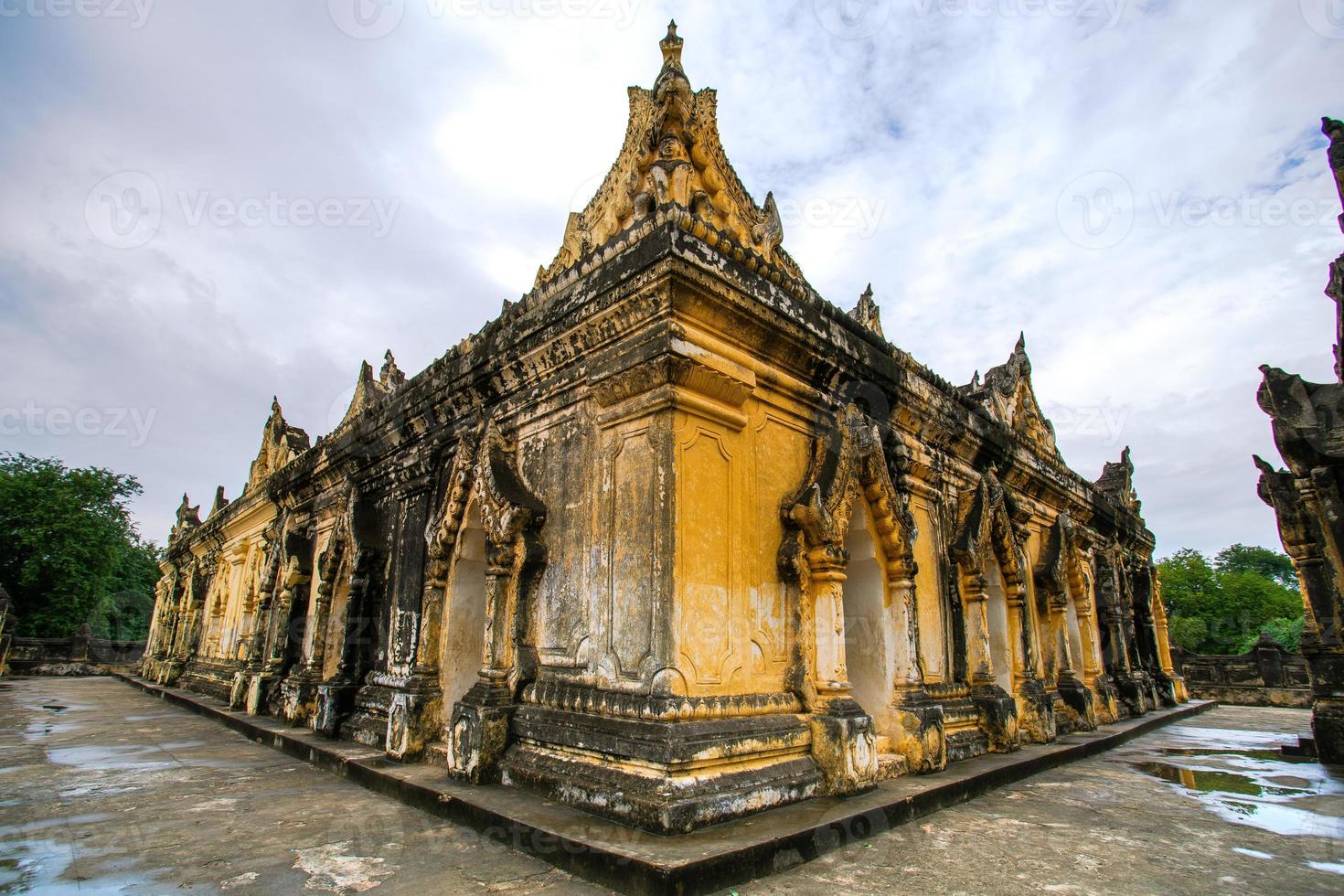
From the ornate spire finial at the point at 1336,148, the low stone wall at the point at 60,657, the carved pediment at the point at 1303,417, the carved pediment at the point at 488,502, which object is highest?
the ornate spire finial at the point at 1336,148

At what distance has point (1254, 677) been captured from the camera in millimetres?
22609

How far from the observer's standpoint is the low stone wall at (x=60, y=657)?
31.0 m

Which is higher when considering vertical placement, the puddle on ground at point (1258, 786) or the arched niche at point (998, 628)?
the arched niche at point (998, 628)

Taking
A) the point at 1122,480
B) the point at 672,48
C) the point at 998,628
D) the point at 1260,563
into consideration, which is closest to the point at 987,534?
the point at 998,628

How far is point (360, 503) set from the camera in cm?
1059

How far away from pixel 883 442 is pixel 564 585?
4.00 meters

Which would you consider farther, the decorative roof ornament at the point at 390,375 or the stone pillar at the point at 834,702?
the decorative roof ornament at the point at 390,375

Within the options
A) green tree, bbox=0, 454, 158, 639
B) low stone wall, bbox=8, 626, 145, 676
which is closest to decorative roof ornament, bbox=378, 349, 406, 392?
low stone wall, bbox=8, 626, 145, 676

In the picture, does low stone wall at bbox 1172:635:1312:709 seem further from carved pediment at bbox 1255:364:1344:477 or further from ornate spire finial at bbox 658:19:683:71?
ornate spire finial at bbox 658:19:683:71

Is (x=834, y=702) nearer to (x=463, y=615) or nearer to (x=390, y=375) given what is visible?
(x=463, y=615)

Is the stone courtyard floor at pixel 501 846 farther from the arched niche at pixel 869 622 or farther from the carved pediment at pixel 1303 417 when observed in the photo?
the carved pediment at pixel 1303 417

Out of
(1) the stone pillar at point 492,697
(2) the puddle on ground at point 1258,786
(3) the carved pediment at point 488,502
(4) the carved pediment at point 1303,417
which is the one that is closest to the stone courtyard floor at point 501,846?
(2) the puddle on ground at point 1258,786

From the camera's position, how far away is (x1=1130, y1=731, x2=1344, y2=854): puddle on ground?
5.97 metres

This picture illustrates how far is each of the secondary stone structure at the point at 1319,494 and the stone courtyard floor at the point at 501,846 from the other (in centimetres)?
142
